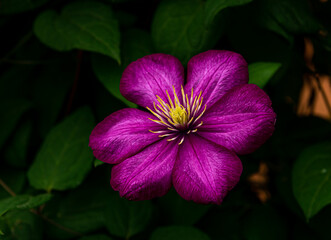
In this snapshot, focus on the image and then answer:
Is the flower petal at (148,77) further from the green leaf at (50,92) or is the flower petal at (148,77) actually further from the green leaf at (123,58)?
the green leaf at (50,92)

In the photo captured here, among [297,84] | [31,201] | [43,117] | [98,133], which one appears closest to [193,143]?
[98,133]

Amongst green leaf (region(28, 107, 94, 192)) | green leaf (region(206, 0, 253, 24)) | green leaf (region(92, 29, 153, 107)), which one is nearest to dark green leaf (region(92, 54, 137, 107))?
green leaf (region(92, 29, 153, 107))

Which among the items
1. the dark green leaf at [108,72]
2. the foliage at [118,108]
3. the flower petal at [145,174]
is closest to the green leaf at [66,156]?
the foliage at [118,108]

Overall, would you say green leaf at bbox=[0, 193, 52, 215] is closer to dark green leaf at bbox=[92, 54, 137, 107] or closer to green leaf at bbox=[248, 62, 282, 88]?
dark green leaf at bbox=[92, 54, 137, 107]

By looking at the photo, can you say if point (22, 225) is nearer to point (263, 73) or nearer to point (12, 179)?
point (12, 179)

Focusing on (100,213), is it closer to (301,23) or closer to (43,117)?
(43,117)

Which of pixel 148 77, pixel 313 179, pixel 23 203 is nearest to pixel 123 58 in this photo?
pixel 148 77
